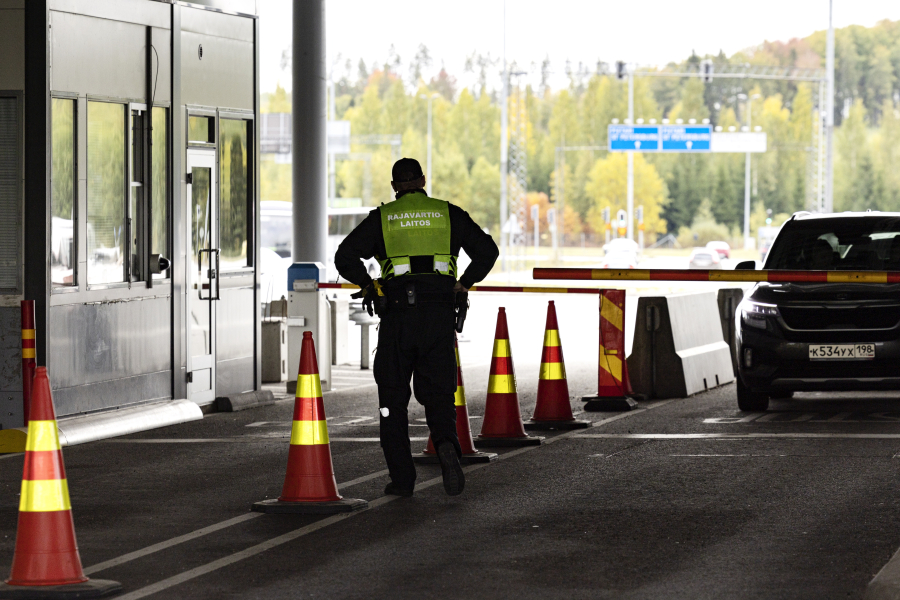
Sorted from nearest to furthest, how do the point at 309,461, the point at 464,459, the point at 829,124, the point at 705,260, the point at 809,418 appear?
the point at 309,461 < the point at 464,459 < the point at 809,418 < the point at 829,124 < the point at 705,260

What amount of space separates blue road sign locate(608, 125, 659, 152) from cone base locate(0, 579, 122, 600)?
227 feet

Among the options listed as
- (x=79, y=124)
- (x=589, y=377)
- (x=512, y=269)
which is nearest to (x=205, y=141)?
(x=79, y=124)

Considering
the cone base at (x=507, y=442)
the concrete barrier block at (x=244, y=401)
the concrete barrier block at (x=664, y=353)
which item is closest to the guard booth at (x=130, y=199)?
the concrete barrier block at (x=244, y=401)

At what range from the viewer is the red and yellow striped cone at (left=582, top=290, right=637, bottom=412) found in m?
13.5

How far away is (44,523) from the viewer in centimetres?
612

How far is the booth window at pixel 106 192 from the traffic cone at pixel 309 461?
4851mm

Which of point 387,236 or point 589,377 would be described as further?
point 589,377

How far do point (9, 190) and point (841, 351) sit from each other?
6.76 meters

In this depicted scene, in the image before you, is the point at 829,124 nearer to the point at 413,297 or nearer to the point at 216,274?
the point at 216,274

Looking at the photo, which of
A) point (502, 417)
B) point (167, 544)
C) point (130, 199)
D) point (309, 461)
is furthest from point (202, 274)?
point (167, 544)

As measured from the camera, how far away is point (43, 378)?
6148 mm

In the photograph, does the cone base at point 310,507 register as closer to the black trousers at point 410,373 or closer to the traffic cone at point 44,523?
the black trousers at point 410,373

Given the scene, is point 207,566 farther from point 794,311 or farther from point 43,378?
point 794,311

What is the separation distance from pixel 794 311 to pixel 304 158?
708 centimetres
